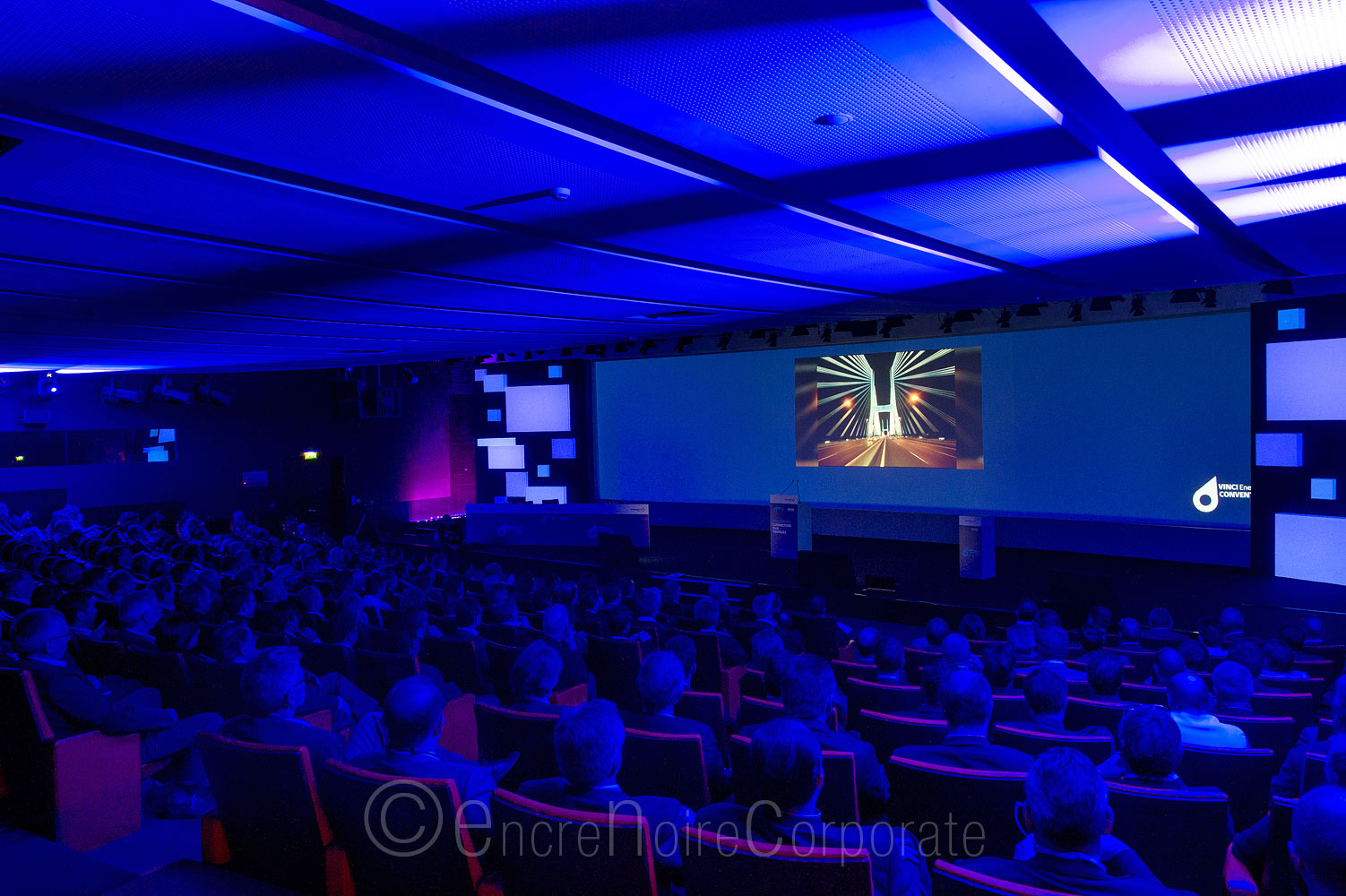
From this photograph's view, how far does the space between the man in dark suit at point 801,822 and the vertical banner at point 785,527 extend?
11156mm

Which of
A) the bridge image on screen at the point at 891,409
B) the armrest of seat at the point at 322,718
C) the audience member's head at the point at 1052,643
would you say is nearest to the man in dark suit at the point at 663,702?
the armrest of seat at the point at 322,718

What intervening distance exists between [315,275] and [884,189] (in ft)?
13.3

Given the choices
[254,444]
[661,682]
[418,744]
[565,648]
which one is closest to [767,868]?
[418,744]

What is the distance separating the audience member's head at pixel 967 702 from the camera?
322 centimetres

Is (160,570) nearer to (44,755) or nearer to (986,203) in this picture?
(44,755)

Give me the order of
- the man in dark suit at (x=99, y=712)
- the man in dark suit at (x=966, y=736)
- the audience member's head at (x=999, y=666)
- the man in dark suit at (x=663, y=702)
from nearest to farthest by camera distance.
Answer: the man in dark suit at (x=966, y=736), the man in dark suit at (x=663, y=702), the man in dark suit at (x=99, y=712), the audience member's head at (x=999, y=666)

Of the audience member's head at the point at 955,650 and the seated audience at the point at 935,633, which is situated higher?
the audience member's head at the point at 955,650

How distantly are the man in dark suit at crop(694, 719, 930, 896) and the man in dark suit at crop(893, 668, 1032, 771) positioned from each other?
0.79m

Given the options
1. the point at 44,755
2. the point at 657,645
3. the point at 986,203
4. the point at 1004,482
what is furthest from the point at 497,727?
the point at 1004,482

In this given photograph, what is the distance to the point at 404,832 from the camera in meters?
2.42

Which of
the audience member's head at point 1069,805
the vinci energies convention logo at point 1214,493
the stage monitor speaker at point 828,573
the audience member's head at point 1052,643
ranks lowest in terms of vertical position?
the stage monitor speaker at point 828,573

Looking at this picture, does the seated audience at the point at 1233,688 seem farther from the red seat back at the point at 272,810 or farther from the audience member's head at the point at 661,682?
the red seat back at the point at 272,810

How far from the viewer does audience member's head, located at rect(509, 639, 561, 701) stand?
3.71 metres

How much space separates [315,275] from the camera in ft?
19.7
